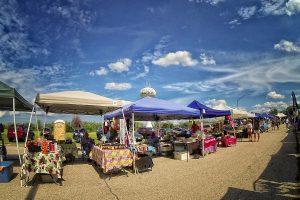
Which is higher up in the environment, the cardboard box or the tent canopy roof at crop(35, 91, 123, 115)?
the tent canopy roof at crop(35, 91, 123, 115)

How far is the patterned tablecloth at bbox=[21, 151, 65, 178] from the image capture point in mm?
7146

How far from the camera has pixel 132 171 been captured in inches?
357

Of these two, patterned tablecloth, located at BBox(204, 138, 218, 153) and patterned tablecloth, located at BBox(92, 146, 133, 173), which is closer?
patterned tablecloth, located at BBox(92, 146, 133, 173)

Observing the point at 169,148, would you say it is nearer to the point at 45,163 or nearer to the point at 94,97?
the point at 94,97

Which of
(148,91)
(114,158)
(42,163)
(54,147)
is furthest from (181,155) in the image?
(148,91)

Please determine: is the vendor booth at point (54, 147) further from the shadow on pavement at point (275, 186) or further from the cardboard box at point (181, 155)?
the shadow on pavement at point (275, 186)

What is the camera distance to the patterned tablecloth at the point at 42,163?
281 inches

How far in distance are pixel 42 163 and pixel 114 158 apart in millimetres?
2175

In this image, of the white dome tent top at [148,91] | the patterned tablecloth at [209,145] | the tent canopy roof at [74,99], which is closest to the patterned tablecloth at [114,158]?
the tent canopy roof at [74,99]

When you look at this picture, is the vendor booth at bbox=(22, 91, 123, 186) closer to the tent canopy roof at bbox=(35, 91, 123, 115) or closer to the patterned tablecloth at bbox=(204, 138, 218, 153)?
the tent canopy roof at bbox=(35, 91, 123, 115)

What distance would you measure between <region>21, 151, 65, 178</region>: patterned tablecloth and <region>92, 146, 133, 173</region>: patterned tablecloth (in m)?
1.38

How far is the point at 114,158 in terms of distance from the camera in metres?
8.04

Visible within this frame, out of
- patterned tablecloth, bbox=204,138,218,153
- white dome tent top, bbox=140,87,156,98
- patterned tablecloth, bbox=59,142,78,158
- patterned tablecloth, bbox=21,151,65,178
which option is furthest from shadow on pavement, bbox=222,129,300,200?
white dome tent top, bbox=140,87,156,98

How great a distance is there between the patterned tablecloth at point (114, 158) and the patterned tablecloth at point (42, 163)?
1378 millimetres
